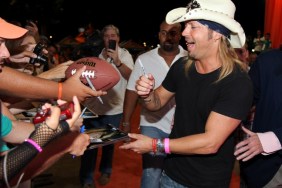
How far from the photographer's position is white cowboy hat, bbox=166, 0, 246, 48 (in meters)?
2.33

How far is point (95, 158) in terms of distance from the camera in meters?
4.71

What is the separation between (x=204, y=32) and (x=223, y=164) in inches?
33.8

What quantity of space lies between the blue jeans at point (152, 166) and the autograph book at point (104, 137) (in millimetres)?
1122

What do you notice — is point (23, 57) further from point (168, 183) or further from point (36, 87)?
point (168, 183)

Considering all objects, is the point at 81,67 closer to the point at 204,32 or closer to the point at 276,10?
the point at 204,32

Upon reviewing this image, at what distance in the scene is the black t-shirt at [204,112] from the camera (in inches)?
88.9

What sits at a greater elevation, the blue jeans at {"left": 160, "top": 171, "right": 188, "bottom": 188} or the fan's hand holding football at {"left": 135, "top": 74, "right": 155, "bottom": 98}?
the fan's hand holding football at {"left": 135, "top": 74, "right": 155, "bottom": 98}

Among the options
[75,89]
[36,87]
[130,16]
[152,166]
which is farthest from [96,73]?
[130,16]

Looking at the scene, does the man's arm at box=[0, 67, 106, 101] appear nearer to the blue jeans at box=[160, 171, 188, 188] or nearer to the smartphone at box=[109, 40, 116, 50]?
the blue jeans at box=[160, 171, 188, 188]

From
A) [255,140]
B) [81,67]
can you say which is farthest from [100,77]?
[255,140]

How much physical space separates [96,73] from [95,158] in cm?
199

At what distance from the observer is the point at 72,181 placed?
4.60 metres

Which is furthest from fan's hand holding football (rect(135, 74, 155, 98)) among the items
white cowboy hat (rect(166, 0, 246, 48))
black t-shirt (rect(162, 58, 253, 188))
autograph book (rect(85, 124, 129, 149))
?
white cowboy hat (rect(166, 0, 246, 48))

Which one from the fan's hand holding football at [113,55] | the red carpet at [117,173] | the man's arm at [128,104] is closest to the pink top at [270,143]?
the man's arm at [128,104]
